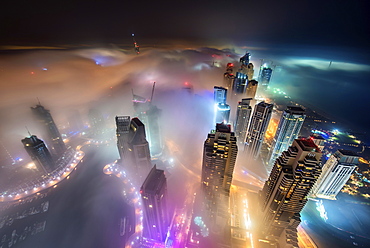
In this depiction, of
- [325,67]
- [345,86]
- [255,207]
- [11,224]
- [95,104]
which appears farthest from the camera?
[325,67]

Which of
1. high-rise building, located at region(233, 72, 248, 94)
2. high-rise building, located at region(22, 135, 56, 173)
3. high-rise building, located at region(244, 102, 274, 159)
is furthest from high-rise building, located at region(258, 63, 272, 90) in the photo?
high-rise building, located at region(22, 135, 56, 173)

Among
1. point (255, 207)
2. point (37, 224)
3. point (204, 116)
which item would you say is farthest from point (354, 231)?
point (37, 224)

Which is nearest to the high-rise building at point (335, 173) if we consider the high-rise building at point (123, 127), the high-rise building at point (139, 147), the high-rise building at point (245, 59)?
the high-rise building at point (139, 147)

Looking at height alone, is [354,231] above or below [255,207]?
below

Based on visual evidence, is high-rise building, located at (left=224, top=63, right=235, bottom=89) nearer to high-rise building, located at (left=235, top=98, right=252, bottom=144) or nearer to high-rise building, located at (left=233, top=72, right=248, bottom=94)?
high-rise building, located at (left=233, top=72, right=248, bottom=94)

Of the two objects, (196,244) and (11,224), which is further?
(11,224)

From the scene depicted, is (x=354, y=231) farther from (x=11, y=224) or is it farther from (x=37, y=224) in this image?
(x=11, y=224)

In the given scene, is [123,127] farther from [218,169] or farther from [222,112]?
[222,112]
